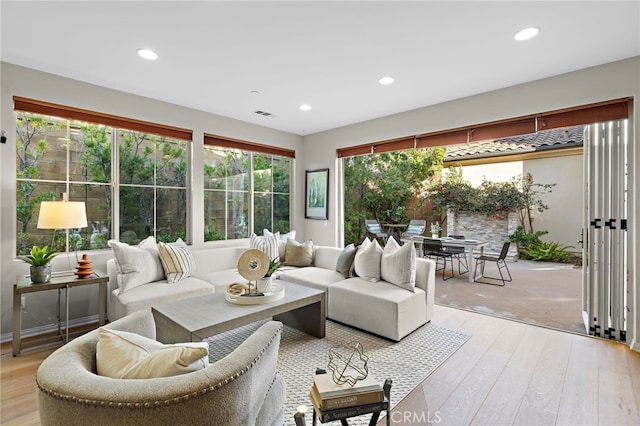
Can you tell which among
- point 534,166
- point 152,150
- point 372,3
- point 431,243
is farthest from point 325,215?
point 534,166

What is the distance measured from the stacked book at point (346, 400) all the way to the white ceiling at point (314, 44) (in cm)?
230

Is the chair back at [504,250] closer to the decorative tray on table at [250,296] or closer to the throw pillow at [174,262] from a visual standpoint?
the decorative tray on table at [250,296]

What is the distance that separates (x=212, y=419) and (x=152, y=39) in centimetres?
284

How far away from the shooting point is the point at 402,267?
328 centimetres

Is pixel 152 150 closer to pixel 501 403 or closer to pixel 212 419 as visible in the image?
pixel 212 419

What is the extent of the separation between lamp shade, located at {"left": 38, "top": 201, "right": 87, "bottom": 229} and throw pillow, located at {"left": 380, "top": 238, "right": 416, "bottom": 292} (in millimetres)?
3086

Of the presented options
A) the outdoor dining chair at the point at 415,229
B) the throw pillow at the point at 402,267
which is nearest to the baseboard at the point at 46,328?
the throw pillow at the point at 402,267

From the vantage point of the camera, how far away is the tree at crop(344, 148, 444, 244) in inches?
328

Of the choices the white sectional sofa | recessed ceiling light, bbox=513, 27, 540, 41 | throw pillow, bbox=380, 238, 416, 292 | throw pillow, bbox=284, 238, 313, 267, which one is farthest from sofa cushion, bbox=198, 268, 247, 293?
recessed ceiling light, bbox=513, 27, 540, 41

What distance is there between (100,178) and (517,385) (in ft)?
14.9

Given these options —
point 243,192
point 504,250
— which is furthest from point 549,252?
point 243,192

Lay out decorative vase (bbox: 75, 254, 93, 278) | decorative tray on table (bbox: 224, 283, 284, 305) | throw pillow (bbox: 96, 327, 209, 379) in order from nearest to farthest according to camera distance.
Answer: throw pillow (bbox: 96, 327, 209, 379) → decorative tray on table (bbox: 224, 283, 284, 305) → decorative vase (bbox: 75, 254, 93, 278)

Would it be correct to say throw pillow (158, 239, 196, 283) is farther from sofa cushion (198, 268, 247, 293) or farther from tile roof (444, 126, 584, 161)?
tile roof (444, 126, 584, 161)

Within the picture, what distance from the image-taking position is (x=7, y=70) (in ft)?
9.70
